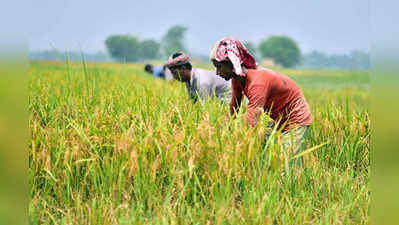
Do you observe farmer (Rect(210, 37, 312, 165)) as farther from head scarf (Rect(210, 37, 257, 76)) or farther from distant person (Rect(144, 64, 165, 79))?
distant person (Rect(144, 64, 165, 79))

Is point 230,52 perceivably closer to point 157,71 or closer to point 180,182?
point 180,182

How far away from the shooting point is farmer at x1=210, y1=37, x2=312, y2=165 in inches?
96.4

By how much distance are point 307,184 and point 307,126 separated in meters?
0.65

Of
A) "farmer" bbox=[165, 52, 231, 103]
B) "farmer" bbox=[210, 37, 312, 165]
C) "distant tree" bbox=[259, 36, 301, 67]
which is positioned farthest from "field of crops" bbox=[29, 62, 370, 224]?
"distant tree" bbox=[259, 36, 301, 67]

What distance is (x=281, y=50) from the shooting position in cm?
7712

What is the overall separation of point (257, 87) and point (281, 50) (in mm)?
77802

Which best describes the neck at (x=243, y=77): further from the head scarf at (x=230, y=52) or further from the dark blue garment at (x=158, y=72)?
the dark blue garment at (x=158, y=72)

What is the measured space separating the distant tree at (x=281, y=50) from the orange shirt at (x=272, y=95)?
243ft

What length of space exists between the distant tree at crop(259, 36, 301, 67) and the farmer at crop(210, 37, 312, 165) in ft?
243

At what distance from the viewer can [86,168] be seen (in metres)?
2.27

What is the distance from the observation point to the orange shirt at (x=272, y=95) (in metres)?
2.48

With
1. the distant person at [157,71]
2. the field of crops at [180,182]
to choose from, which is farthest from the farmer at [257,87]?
the distant person at [157,71]
